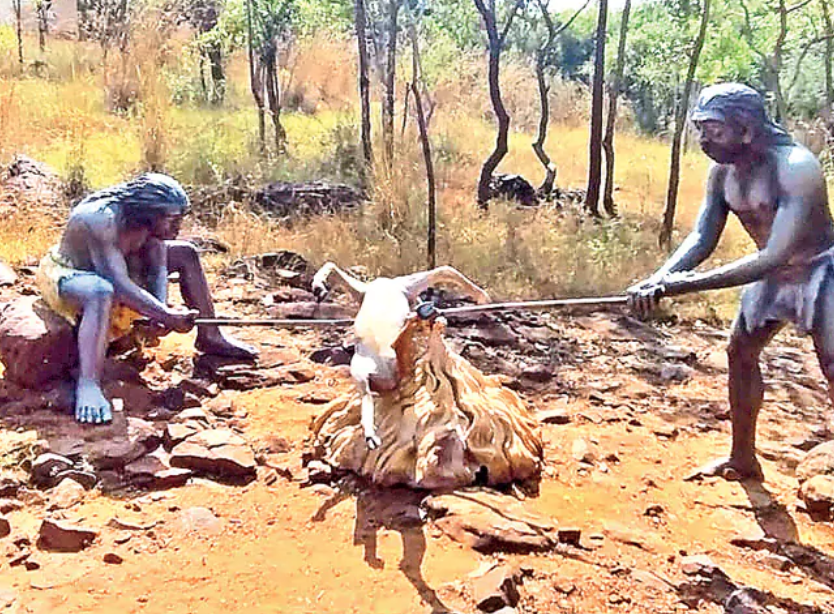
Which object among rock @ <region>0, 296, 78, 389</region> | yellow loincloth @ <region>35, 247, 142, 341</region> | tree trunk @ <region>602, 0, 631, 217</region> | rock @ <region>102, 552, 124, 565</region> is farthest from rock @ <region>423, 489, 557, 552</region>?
tree trunk @ <region>602, 0, 631, 217</region>

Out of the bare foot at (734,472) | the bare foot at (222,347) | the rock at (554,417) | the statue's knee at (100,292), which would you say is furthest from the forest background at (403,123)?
the bare foot at (734,472)

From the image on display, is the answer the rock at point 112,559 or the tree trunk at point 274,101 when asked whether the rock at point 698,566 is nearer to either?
the rock at point 112,559

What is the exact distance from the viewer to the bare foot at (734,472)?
3.64 meters

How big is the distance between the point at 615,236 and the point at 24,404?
434 centimetres

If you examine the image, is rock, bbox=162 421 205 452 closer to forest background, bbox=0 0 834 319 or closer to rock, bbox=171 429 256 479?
rock, bbox=171 429 256 479

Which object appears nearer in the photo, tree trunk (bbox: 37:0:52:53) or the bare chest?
the bare chest

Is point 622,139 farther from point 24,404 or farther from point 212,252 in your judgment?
point 24,404

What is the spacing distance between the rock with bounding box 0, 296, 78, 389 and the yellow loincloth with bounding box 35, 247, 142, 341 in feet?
0.19

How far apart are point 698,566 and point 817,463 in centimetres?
101

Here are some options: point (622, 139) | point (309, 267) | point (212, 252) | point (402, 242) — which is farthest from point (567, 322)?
point (622, 139)

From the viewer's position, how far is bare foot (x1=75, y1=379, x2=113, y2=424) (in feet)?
12.6

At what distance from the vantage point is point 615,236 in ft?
23.1

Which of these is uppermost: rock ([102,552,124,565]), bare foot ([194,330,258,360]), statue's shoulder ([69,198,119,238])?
statue's shoulder ([69,198,119,238])

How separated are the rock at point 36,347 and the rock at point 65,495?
2.79 feet
